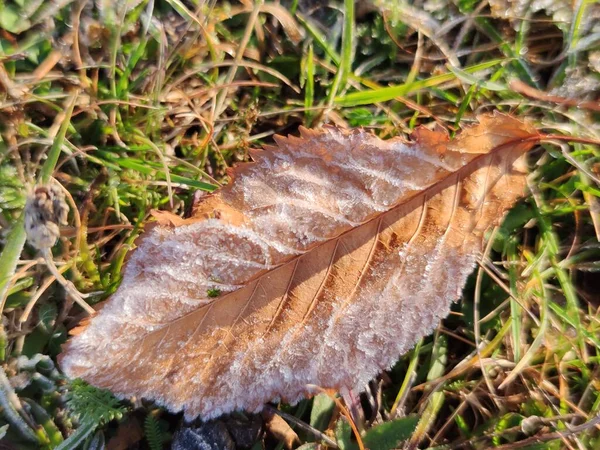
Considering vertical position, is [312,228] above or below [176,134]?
below

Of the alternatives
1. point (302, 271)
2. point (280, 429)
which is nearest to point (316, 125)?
point (302, 271)

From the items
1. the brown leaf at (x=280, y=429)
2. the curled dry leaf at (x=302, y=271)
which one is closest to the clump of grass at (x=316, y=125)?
the brown leaf at (x=280, y=429)

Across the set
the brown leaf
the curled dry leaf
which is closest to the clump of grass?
the brown leaf

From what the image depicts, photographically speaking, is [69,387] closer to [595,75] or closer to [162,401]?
[162,401]

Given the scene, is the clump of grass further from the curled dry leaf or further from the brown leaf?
the curled dry leaf

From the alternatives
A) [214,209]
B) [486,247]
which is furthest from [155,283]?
[486,247]

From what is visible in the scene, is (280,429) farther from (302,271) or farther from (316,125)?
(316,125)
